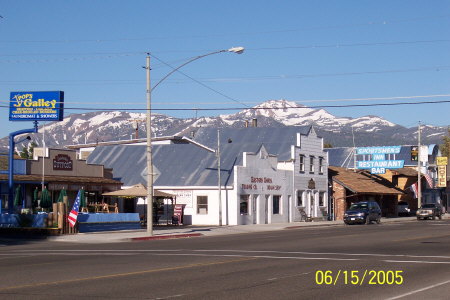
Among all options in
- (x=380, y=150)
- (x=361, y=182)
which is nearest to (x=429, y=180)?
(x=380, y=150)

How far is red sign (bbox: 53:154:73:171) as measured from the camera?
154ft

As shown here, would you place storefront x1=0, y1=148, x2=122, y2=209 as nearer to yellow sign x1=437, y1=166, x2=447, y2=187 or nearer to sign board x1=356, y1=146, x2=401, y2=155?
sign board x1=356, y1=146, x2=401, y2=155

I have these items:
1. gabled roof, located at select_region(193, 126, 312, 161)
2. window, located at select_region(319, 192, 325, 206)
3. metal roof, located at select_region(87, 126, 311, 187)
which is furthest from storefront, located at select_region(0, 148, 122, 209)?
window, located at select_region(319, 192, 325, 206)

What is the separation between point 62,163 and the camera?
47531mm

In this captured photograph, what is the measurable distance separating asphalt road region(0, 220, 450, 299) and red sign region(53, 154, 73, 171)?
21.9m

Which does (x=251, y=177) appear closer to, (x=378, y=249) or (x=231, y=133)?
(x=231, y=133)

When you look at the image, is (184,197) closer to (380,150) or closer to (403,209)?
(380,150)

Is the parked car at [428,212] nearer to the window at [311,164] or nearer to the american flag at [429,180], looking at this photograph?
the window at [311,164]

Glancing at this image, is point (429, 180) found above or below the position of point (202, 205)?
above

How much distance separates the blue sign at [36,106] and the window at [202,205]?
11672 mm

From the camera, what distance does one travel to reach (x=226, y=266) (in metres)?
18.6

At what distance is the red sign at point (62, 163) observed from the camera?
4703cm

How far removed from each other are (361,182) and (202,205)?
22.0 m

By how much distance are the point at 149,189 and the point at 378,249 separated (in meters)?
14.8
